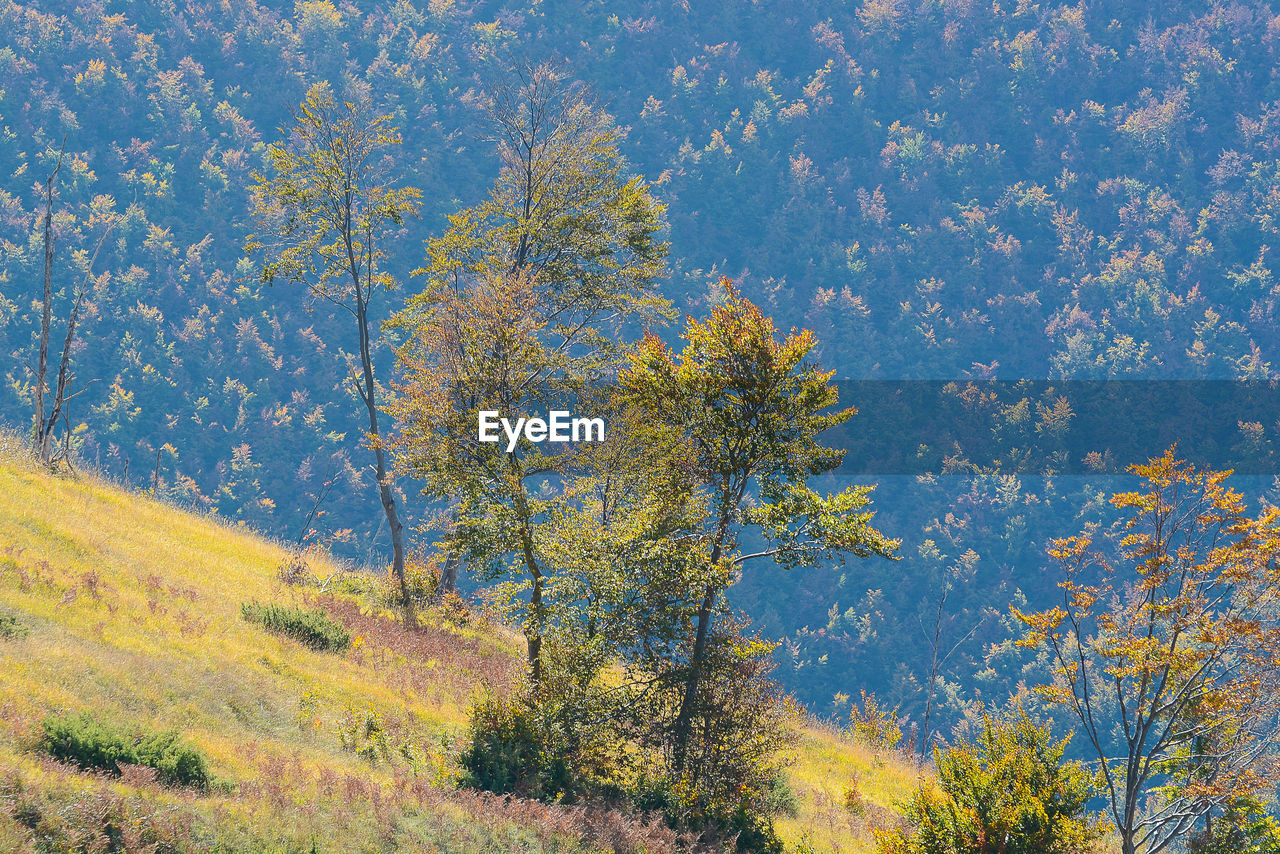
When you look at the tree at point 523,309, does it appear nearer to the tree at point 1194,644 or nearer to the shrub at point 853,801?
the shrub at point 853,801

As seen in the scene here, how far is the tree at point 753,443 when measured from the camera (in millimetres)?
14945

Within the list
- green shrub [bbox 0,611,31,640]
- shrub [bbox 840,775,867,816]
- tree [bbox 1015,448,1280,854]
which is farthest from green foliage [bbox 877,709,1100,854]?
green shrub [bbox 0,611,31,640]

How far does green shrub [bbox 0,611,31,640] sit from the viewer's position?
12000mm

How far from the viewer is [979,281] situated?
561 feet

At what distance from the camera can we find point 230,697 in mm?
13445

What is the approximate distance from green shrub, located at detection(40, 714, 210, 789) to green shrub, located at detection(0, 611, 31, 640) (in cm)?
246

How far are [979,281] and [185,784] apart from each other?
17858 centimetres

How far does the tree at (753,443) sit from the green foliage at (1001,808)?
3.59m

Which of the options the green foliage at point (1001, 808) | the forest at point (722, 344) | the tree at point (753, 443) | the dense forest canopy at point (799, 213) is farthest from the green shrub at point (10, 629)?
the dense forest canopy at point (799, 213)

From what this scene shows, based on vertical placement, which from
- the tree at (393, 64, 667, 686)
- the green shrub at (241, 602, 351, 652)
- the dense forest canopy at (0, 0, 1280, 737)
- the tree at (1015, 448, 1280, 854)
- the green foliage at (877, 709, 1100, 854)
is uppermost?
the dense forest canopy at (0, 0, 1280, 737)

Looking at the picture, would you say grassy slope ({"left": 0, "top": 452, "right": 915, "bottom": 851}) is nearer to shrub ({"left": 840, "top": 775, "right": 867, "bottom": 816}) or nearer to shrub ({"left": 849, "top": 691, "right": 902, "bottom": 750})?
shrub ({"left": 840, "top": 775, "right": 867, "bottom": 816})

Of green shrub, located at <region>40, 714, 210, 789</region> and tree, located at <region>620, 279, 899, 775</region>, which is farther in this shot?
tree, located at <region>620, 279, 899, 775</region>

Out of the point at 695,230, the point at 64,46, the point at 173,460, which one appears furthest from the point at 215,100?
the point at 695,230

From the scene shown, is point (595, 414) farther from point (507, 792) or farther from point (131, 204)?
point (131, 204)
